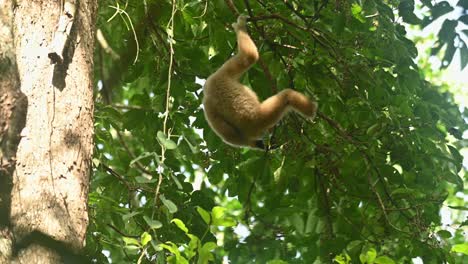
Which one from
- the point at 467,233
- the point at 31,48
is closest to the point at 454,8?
the point at 467,233

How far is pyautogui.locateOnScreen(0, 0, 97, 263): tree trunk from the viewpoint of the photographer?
8.11 feet

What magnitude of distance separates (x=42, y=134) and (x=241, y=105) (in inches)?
59.2

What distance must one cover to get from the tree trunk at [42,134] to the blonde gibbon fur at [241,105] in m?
1.04

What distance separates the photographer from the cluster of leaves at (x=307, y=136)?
4.60 meters

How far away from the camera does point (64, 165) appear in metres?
2.68

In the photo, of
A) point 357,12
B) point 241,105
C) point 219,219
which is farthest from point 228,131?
point 357,12

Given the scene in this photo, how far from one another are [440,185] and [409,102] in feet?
4.24

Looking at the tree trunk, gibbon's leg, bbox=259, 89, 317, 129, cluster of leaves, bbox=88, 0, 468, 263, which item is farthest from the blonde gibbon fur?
the tree trunk

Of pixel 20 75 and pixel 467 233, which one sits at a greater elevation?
pixel 20 75

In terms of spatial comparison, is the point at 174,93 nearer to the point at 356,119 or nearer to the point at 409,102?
the point at 356,119

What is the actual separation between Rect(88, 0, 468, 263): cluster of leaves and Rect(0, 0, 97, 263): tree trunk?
4.76 feet

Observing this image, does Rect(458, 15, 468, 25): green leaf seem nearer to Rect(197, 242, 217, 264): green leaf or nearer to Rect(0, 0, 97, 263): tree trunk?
Rect(0, 0, 97, 263): tree trunk

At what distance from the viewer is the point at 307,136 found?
4828 millimetres

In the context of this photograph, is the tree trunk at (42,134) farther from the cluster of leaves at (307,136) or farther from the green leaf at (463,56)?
the green leaf at (463,56)
